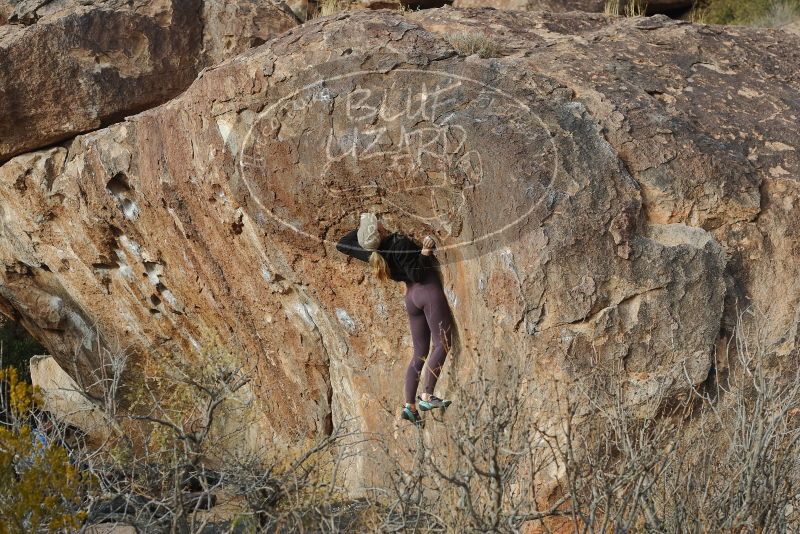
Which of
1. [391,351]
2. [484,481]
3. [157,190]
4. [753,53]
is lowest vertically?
[391,351]

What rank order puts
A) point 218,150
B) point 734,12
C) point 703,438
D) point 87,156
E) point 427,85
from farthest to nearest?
1. point 734,12
2. point 87,156
3. point 218,150
4. point 427,85
5. point 703,438

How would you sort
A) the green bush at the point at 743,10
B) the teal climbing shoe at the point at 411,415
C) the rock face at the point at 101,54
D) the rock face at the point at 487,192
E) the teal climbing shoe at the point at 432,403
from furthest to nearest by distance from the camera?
the green bush at the point at 743,10 < the rock face at the point at 101,54 < the teal climbing shoe at the point at 411,415 < the teal climbing shoe at the point at 432,403 < the rock face at the point at 487,192

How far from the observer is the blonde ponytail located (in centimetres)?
605

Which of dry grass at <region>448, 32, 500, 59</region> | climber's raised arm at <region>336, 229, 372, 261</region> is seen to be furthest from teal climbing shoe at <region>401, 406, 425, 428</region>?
dry grass at <region>448, 32, 500, 59</region>

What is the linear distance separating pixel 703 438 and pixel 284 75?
3313mm

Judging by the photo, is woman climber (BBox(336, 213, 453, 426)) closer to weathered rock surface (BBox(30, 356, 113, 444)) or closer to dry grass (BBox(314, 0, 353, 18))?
dry grass (BBox(314, 0, 353, 18))

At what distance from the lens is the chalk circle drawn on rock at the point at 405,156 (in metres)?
5.67

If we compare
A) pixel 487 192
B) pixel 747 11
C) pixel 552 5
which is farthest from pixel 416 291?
pixel 747 11

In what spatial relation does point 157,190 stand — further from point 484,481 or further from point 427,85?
point 484,481

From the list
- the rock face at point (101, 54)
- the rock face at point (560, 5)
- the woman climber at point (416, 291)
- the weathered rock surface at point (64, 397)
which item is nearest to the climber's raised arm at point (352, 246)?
the woman climber at point (416, 291)

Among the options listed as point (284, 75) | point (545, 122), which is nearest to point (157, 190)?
point (284, 75)

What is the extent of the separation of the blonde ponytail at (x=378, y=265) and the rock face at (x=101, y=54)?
4.41 meters

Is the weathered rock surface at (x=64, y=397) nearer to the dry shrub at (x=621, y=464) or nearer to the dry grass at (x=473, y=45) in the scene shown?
the dry grass at (x=473, y=45)

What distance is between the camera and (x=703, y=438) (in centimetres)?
512
